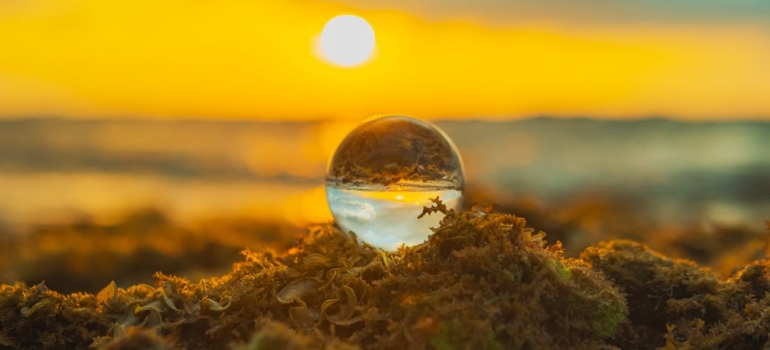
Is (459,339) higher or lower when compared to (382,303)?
higher

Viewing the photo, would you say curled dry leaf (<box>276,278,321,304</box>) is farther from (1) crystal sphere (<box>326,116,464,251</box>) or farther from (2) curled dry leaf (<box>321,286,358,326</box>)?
(1) crystal sphere (<box>326,116,464,251</box>)

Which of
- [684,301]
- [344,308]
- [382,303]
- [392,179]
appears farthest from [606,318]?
[392,179]

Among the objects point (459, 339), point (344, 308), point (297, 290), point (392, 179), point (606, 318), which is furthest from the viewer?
point (392, 179)

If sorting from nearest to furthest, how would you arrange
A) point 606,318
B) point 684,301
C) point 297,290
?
point 606,318
point 297,290
point 684,301

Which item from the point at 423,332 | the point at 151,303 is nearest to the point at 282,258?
the point at 151,303

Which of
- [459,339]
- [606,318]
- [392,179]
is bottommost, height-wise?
[606,318]

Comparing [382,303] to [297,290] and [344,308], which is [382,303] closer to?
[344,308]

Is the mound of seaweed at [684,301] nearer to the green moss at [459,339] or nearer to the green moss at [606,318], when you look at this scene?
the green moss at [606,318]
